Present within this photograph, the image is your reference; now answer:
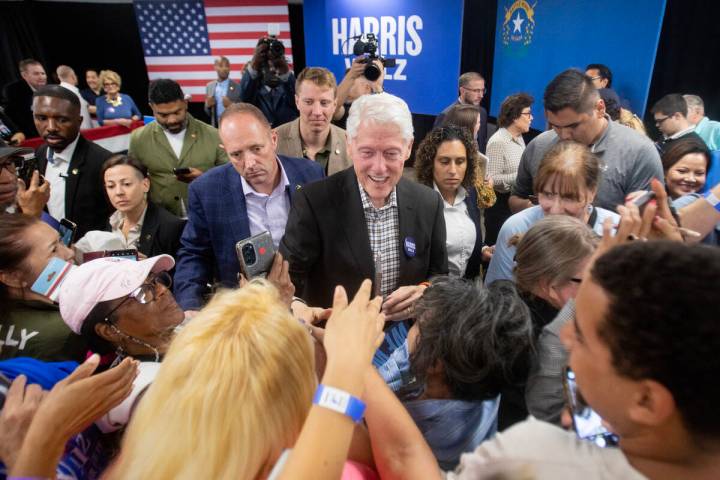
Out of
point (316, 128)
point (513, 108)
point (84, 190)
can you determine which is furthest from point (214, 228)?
point (513, 108)

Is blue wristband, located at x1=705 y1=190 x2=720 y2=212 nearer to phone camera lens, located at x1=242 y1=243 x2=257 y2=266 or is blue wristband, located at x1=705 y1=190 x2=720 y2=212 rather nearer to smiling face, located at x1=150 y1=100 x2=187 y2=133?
phone camera lens, located at x1=242 y1=243 x2=257 y2=266

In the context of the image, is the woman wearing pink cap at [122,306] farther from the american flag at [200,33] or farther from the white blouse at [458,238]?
the american flag at [200,33]

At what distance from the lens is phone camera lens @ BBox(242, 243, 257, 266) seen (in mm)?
1434

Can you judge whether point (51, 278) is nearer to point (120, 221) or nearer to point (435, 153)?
point (120, 221)

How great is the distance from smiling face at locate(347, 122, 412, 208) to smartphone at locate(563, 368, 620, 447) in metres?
0.99

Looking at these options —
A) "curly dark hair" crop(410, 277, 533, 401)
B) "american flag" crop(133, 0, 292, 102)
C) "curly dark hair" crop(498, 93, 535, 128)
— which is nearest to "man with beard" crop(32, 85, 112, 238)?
"curly dark hair" crop(410, 277, 533, 401)

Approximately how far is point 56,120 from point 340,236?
2.20 m

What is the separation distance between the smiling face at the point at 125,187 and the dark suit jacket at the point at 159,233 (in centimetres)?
9

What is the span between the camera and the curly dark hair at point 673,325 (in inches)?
24.3

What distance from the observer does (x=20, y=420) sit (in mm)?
951

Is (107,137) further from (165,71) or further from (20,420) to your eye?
(20,420)

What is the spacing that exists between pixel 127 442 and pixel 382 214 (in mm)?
1260

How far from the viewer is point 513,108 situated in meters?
3.78

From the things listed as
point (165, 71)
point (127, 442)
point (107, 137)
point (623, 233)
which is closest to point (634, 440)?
point (623, 233)
